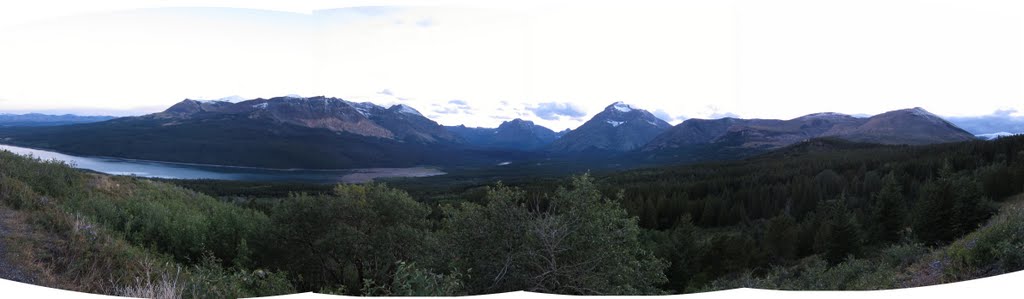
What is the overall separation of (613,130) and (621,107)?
404mm

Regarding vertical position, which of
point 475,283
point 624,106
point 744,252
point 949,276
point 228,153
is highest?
point 624,106

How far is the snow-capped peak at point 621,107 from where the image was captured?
6.51 metres

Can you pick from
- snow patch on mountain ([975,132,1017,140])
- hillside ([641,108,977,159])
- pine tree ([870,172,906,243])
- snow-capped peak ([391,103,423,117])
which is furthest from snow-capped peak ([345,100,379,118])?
pine tree ([870,172,906,243])

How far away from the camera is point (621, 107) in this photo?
6.66 metres

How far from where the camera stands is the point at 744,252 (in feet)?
27.2

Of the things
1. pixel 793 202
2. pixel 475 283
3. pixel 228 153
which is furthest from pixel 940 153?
pixel 228 153

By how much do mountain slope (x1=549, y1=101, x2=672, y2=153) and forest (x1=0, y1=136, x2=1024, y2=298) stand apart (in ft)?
1.81

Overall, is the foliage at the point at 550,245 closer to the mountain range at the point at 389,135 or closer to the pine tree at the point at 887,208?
the mountain range at the point at 389,135

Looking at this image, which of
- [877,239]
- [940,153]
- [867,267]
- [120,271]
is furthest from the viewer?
[877,239]

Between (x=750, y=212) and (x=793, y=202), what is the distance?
75cm

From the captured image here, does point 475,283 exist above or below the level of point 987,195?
below

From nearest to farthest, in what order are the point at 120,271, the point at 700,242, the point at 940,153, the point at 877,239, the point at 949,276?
1. the point at 949,276
2. the point at 120,271
3. the point at 940,153
4. the point at 877,239
5. the point at 700,242

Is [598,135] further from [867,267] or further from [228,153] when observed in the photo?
[228,153]

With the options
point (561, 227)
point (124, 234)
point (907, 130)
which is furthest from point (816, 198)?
point (124, 234)
